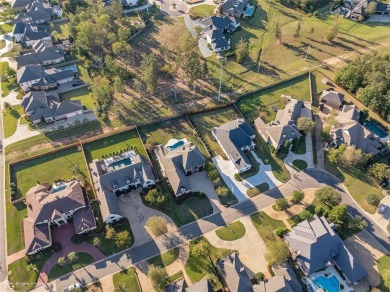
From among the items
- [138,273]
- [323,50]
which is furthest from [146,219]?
[323,50]

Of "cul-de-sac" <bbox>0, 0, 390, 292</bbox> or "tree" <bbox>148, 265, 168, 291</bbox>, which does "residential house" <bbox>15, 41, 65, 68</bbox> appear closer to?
"cul-de-sac" <bbox>0, 0, 390, 292</bbox>

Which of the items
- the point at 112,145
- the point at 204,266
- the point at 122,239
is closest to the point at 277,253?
the point at 204,266

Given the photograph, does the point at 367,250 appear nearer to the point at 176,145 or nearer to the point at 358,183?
the point at 358,183

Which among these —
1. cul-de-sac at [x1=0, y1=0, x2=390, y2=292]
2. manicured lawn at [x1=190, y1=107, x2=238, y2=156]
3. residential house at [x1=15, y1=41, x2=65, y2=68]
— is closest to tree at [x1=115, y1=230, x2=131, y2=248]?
cul-de-sac at [x1=0, y1=0, x2=390, y2=292]

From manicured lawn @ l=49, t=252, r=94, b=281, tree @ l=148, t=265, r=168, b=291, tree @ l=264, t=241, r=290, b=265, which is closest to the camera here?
tree @ l=148, t=265, r=168, b=291

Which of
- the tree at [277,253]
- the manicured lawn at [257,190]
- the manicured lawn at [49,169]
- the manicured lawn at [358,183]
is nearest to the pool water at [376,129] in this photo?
the manicured lawn at [358,183]

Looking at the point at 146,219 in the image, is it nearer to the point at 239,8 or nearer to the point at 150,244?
the point at 150,244
